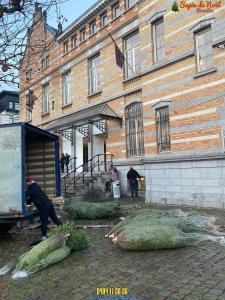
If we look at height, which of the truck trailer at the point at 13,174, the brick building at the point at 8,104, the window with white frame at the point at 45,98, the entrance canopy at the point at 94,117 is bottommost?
the truck trailer at the point at 13,174

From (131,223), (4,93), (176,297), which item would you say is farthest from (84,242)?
(4,93)

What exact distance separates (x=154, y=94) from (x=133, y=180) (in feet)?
15.2

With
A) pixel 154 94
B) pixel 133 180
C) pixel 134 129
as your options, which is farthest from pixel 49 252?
pixel 134 129

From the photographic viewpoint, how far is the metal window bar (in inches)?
580

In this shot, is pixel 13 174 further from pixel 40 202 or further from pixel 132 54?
pixel 132 54

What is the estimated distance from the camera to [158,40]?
51.7 ft

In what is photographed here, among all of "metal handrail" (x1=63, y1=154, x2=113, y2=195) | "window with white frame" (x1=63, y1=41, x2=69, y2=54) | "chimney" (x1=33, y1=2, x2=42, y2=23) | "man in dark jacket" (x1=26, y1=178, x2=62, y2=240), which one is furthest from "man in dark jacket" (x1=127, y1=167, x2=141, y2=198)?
"window with white frame" (x1=63, y1=41, x2=69, y2=54)

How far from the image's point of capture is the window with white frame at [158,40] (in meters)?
15.5

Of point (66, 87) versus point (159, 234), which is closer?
point (159, 234)

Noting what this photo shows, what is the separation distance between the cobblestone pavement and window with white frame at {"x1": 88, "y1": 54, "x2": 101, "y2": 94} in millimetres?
15383

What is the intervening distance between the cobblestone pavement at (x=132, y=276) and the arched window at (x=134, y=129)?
33.9 feet

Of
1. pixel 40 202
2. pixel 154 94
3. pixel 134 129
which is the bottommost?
pixel 40 202

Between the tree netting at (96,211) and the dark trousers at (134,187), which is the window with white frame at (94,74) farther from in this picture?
the tree netting at (96,211)

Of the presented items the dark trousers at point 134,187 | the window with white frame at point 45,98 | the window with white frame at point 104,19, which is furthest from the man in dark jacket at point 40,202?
the window with white frame at point 45,98
